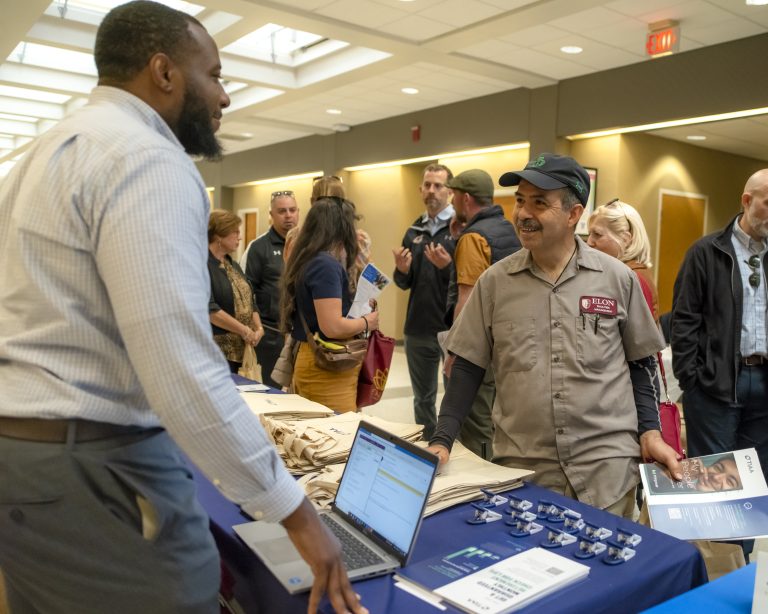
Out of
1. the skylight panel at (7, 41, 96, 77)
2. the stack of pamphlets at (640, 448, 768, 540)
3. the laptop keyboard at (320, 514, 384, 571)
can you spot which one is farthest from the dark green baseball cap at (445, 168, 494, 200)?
the skylight panel at (7, 41, 96, 77)

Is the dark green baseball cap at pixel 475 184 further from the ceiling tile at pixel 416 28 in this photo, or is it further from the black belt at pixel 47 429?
the black belt at pixel 47 429

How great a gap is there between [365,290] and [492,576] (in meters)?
1.80

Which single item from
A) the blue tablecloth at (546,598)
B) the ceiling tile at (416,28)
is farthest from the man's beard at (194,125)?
the ceiling tile at (416,28)

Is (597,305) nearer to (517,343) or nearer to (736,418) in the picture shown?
(517,343)

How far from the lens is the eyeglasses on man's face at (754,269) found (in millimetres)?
2746

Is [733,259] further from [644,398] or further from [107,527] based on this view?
[107,527]

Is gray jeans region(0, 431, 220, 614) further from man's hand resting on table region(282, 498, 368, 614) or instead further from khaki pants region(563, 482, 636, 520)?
khaki pants region(563, 482, 636, 520)

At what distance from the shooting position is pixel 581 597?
1.16 m

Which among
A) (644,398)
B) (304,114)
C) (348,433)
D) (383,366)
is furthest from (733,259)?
(304,114)

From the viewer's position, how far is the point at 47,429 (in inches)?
39.0

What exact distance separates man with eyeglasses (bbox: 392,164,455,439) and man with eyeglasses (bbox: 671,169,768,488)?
1.54 metres

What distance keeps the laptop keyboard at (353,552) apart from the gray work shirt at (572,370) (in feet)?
2.12

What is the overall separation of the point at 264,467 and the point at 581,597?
607 millimetres

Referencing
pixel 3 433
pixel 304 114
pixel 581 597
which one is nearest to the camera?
pixel 3 433
